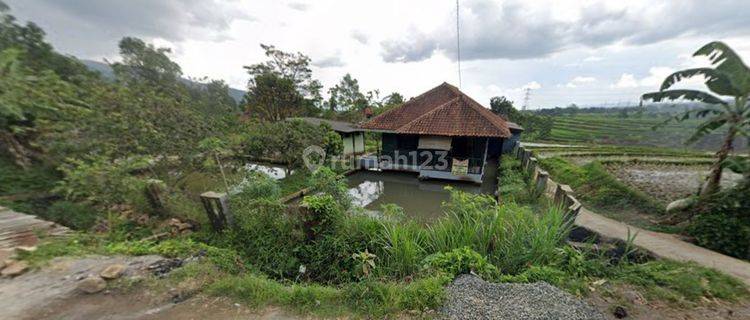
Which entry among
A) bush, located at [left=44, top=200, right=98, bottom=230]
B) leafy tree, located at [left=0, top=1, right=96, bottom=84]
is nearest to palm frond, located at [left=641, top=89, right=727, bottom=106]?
bush, located at [left=44, top=200, right=98, bottom=230]

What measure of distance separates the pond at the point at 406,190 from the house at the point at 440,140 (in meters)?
0.42

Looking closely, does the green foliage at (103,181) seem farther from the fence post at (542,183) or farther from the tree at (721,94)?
the tree at (721,94)

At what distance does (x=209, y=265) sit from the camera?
140 inches

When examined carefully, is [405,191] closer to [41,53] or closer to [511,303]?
[511,303]

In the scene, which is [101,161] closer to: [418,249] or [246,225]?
[246,225]

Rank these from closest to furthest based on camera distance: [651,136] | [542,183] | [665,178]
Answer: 1. [542,183]
2. [665,178]
3. [651,136]

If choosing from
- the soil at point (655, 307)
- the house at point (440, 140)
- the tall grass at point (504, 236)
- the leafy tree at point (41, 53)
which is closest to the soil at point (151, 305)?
the soil at point (655, 307)

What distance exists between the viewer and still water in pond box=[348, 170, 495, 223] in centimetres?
882

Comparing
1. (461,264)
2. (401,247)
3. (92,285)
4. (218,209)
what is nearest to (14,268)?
(92,285)

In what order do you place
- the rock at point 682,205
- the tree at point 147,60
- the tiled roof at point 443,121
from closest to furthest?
the rock at point 682,205, the tiled roof at point 443,121, the tree at point 147,60

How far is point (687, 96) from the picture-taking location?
5.66 m

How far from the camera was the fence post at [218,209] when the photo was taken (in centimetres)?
477

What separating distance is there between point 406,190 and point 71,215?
952cm

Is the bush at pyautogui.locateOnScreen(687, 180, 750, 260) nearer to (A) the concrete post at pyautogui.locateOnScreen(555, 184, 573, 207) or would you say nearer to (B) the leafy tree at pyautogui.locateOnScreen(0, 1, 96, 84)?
(A) the concrete post at pyautogui.locateOnScreen(555, 184, 573, 207)
